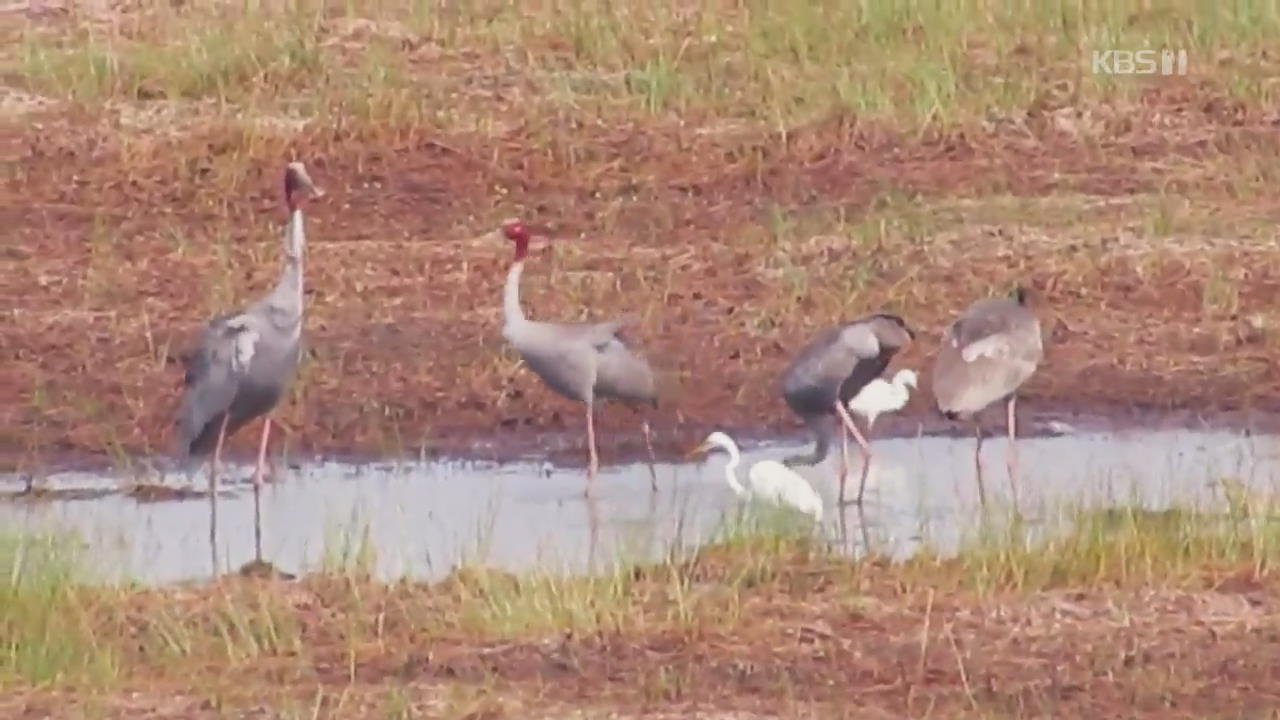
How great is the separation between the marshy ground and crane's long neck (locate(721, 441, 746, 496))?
731mm

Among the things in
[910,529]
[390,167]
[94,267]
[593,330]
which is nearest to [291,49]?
[390,167]

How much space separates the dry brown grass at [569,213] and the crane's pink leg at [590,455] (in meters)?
0.37

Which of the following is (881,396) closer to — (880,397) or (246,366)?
(880,397)

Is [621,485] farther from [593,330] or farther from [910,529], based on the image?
[910,529]

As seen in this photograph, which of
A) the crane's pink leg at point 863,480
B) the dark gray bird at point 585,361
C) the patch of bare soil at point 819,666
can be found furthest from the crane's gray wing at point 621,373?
the patch of bare soil at point 819,666

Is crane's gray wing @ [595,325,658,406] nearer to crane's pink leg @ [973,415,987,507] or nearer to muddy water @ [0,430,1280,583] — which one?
muddy water @ [0,430,1280,583]

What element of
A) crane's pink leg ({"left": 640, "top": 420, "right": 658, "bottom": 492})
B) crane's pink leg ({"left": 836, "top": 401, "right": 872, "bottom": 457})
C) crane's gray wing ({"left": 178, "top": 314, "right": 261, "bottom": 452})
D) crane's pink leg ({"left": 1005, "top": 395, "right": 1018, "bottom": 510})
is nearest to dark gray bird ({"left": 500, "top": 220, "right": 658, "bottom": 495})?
crane's pink leg ({"left": 640, "top": 420, "right": 658, "bottom": 492})

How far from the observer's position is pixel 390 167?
530 inches

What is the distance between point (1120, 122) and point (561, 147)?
2.52 metres

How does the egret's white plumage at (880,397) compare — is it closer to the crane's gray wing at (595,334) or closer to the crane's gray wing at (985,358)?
the crane's gray wing at (985,358)

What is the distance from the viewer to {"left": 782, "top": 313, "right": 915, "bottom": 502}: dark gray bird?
995 centimetres

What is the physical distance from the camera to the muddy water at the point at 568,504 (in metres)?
8.57

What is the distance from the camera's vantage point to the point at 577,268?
1223 cm

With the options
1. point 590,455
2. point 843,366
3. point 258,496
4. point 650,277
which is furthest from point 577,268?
point 258,496
